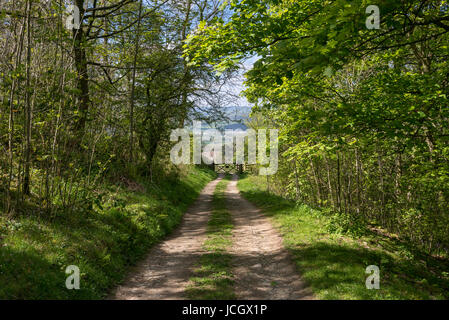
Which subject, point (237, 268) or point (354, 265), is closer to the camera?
point (354, 265)

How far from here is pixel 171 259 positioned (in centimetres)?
725

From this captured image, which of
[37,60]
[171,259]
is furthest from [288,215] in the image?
[37,60]

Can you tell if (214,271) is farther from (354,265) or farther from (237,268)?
(354,265)

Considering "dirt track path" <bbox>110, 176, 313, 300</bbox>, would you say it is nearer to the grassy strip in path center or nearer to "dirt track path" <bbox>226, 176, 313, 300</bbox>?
"dirt track path" <bbox>226, 176, 313, 300</bbox>

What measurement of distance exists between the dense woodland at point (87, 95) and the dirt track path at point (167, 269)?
94.5 inches

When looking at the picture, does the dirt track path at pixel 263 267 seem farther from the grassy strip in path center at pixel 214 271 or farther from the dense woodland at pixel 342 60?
the dense woodland at pixel 342 60

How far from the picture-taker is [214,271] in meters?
6.19

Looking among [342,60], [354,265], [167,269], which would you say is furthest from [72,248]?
[342,60]

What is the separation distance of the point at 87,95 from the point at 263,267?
325 inches

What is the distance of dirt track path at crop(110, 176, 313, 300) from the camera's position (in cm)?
530

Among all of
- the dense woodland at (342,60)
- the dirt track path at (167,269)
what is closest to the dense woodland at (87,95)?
the dirt track path at (167,269)

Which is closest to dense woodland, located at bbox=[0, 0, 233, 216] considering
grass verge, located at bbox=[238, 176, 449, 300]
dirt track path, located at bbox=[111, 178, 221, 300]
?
dirt track path, located at bbox=[111, 178, 221, 300]
